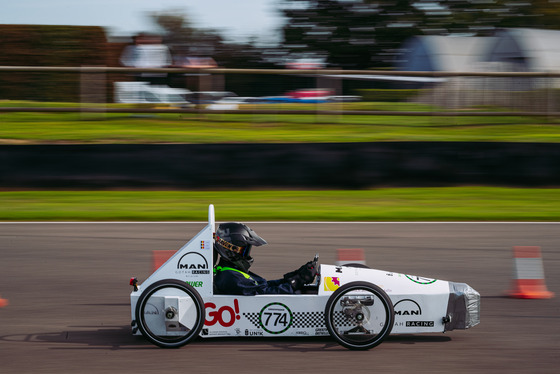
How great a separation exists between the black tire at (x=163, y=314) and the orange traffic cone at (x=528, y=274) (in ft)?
11.0

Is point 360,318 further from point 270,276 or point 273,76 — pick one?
point 273,76

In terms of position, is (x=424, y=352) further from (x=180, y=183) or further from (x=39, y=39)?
(x=39, y=39)

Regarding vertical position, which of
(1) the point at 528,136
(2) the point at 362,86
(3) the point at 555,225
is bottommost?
(3) the point at 555,225

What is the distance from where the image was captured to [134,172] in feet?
44.0

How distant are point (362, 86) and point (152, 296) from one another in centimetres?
1195

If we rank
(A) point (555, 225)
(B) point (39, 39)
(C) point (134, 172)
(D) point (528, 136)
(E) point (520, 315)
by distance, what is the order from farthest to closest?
(B) point (39, 39) < (D) point (528, 136) < (C) point (134, 172) < (A) point (555, 225) < (E) point (520, 315)

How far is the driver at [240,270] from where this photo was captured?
560 centimetres

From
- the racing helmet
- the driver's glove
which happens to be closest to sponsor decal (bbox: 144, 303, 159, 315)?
the racing helmet

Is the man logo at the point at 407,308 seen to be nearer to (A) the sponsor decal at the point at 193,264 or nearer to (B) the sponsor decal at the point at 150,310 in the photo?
(A) the sponsor decal at the point at 193,264

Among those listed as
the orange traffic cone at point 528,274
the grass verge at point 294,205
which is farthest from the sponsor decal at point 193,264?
the grass verge at point 294,205

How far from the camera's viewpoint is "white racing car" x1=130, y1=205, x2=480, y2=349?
545cm

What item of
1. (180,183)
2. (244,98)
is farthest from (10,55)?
(180,183)

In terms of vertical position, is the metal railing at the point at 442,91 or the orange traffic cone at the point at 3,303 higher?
the metal railing at the point at 442,91

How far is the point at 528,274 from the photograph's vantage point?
7.16 meters
